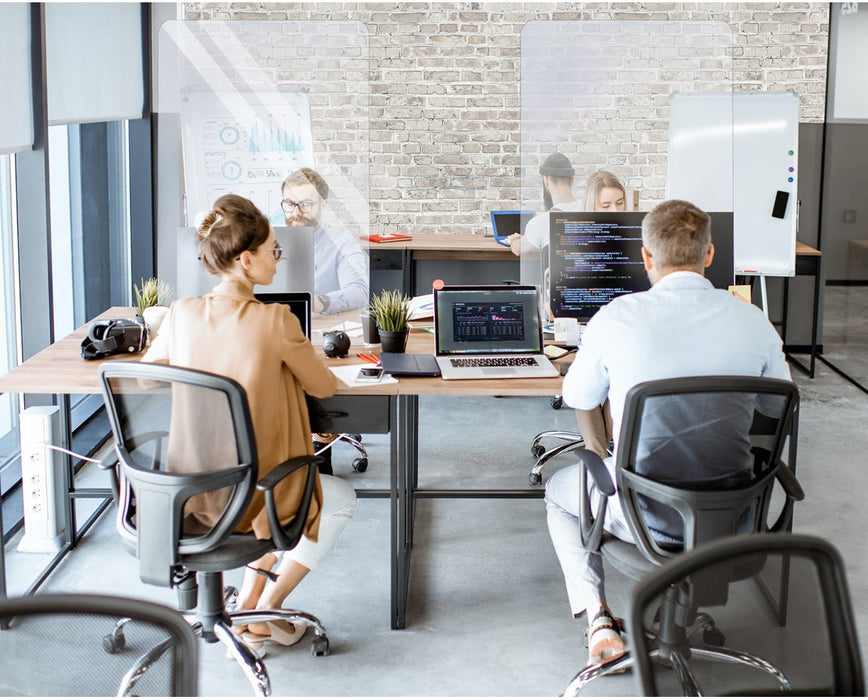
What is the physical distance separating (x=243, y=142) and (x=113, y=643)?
11.9ft

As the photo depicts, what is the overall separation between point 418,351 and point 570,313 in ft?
1.96

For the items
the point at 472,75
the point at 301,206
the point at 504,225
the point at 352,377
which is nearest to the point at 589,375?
the point at 352,377

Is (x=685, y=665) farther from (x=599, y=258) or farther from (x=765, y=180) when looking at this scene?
(x=765, y=180)

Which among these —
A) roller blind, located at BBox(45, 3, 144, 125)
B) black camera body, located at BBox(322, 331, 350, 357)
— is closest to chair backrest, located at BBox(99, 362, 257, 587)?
black camera body, located at BBox(322, 331, 350, 357)

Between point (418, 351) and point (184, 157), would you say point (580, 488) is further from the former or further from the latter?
point (184, 157)

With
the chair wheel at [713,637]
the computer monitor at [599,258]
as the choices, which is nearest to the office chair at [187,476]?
the chair wheel at [713,637]

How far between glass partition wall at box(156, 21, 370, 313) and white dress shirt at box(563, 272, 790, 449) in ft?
5.62

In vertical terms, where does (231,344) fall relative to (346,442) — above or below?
above

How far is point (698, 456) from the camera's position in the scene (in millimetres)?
2295

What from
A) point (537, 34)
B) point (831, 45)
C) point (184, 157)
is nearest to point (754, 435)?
point (184, 157)

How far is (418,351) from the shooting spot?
3367 millimetres

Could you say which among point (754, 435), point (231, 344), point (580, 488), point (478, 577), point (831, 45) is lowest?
point (478, 577)

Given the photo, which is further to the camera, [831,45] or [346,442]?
[831,45]

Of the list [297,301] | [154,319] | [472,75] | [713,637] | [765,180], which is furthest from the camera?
[472,75]
